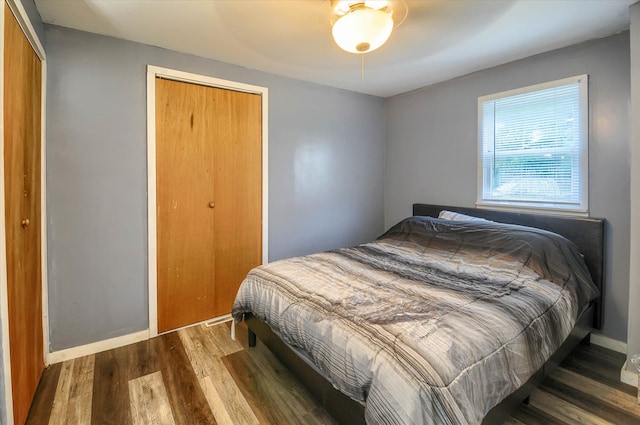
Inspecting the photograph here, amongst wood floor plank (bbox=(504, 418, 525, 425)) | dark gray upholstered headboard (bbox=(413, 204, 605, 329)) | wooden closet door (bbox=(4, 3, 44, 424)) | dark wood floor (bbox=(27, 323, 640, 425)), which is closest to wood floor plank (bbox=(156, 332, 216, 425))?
dark wood floor (bbox=(27, 323, 640, 425))

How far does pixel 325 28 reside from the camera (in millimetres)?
2156

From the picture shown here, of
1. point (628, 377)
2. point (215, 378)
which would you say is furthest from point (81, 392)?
point (628, 377)

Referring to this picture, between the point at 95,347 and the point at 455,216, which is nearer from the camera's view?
the point at 95,347

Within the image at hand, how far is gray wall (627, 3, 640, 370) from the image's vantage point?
5.93ft

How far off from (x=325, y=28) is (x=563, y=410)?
2.75m

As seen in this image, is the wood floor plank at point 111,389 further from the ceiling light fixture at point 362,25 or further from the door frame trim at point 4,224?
the ceiling light fixture at point 362,25

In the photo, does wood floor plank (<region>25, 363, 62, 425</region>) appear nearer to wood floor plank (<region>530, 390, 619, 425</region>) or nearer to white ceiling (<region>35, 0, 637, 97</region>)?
white ceiling (<region>35, 0, 637, 97</region>)

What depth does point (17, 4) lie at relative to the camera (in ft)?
4.86

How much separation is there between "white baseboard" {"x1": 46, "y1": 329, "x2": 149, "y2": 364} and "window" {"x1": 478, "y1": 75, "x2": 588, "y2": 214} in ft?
10.8

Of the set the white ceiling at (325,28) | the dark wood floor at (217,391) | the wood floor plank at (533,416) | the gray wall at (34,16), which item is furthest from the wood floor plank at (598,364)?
the gray wall at (34,16)

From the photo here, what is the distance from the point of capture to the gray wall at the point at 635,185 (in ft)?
5.93

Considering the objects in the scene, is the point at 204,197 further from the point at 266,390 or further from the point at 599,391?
the point at 599,391

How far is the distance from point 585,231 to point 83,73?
3867 millimetres

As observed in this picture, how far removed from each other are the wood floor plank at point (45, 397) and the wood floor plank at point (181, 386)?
577mm
